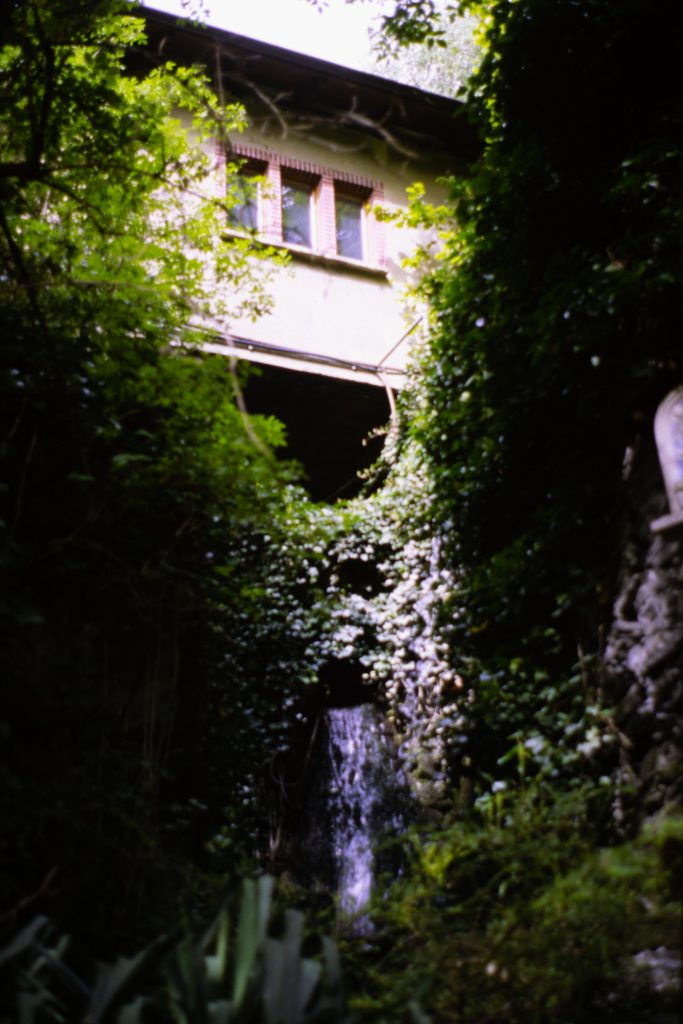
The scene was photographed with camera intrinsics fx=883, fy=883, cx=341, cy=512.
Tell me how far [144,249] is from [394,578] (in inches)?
148

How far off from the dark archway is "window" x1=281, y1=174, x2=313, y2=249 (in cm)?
195

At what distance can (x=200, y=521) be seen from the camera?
18.7ft

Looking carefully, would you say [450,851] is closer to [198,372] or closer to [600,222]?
[198,372]

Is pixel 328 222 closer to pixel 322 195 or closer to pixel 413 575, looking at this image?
pixel 322 195

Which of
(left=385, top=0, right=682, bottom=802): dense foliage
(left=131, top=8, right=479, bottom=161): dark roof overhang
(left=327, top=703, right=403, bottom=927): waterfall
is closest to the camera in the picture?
(left=385, top=0, right=682, bottom=802): dense foliage

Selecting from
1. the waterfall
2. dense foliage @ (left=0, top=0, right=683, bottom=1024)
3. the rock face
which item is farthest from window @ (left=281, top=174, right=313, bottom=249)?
the rock face

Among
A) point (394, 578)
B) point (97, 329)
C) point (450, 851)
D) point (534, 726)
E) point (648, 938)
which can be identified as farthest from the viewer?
point (394, 578)

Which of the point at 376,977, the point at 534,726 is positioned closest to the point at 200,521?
the point at 534,726

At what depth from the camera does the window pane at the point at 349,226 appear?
11266mm

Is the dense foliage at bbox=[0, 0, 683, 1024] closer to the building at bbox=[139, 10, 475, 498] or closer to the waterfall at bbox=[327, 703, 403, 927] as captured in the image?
the waterfall at bbox=[327, 703, 403, 927]

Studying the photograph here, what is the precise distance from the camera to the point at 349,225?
11.4 meters

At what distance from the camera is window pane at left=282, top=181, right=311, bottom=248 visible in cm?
1104

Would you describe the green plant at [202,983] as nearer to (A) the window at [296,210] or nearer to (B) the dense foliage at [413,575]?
(B) the dense foliage at [413,575]

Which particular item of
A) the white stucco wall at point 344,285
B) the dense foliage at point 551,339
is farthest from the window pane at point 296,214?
the dense foliage at point 551,339
